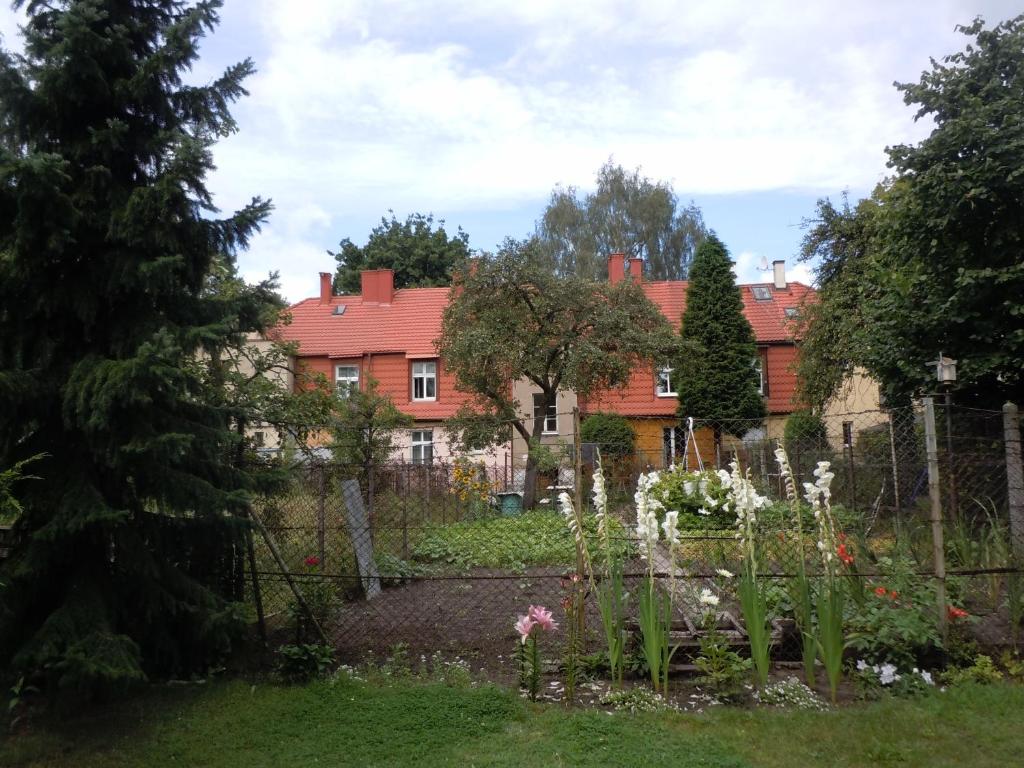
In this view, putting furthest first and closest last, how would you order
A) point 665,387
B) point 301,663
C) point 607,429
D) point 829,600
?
point 665,387, point 607,429, point 301,663, point 829,600

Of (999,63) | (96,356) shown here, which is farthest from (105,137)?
(999,63)

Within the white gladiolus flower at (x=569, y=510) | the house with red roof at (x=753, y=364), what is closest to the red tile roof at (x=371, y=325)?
the house with red roof at (x=753, y=364)

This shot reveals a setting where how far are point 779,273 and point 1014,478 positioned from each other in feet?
86.5

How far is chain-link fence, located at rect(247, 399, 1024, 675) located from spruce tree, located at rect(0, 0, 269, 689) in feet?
2.56

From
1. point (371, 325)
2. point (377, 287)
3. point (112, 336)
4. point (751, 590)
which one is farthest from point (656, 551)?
point (377, 287)

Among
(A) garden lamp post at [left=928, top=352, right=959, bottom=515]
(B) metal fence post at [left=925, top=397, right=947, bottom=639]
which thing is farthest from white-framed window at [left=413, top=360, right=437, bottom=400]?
(B) metal fence post at [left=925, top=397, right=947, bottom=639]

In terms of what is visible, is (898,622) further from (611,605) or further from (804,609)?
(611,605)

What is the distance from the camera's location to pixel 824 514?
224 inches

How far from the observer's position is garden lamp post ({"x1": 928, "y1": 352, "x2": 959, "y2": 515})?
6219 mm

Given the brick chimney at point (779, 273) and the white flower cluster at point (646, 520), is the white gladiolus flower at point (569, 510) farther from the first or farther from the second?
the brick chimney at point (779, 273)

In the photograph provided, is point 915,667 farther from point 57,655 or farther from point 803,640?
point 57,655

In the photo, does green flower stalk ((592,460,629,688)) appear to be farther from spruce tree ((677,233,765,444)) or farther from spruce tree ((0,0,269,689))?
spruce tree ((677,233,765,444))

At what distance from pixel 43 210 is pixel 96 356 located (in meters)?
0.89

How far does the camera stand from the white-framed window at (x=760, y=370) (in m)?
24.8
